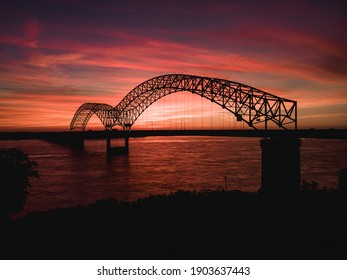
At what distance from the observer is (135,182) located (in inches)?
2377

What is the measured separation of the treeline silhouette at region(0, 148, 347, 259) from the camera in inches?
479

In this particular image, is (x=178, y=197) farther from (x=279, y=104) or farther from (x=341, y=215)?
(x=279, y=104)

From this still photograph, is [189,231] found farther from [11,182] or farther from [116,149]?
[116,149]

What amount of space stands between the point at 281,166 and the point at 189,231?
18.6m

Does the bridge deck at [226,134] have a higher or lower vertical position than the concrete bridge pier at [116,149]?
higher

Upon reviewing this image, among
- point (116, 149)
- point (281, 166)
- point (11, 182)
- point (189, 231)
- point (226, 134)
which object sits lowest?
point (116, 149)

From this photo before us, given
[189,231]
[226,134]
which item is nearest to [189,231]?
[189,231]

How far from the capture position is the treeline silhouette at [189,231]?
479 inches

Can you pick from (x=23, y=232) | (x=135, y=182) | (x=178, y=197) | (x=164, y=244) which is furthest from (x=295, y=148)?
(x=135, y=182)

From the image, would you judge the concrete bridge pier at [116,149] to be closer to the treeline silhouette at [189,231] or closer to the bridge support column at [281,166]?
the bridge support column at [281,166]

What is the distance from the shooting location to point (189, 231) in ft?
51.4

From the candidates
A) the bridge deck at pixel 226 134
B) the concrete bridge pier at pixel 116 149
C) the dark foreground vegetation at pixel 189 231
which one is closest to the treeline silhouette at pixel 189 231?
the dark foreground vegetation at pixel 189 231

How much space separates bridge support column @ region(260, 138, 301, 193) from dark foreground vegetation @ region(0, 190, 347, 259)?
710cm

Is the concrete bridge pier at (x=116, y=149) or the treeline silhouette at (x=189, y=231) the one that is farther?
the concrete bridge pier at (x=116, y=149)
